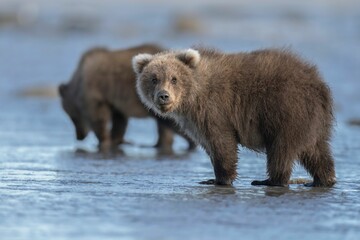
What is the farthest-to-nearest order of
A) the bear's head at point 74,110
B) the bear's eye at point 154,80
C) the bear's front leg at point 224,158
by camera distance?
the bear's head at point 74,110 → the bear's eye at point 154,80 → the bear's front leg at point 224,158

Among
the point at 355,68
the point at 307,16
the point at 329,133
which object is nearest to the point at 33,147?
the point at 329,133

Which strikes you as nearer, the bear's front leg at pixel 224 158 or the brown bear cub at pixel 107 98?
the bear's front leg at pixel 224 158

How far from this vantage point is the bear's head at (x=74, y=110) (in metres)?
15.2

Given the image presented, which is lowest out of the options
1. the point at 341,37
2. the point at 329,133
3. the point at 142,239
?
the point at 142,239

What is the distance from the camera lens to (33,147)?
1319 centimetres

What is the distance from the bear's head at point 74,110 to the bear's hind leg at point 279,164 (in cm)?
601

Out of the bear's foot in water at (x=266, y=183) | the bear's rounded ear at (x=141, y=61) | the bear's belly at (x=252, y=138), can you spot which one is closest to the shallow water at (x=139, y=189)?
the bear's foot in water at (x=266, y=183)

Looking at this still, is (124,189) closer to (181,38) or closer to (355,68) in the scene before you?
(355,68)

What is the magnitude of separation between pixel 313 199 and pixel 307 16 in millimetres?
47735

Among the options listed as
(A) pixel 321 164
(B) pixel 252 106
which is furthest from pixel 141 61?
(A) pixel 321 164

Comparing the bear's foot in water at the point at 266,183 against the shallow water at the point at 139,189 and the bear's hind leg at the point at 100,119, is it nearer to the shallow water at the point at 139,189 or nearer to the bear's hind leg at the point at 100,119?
the shallow water at the point at 139,189

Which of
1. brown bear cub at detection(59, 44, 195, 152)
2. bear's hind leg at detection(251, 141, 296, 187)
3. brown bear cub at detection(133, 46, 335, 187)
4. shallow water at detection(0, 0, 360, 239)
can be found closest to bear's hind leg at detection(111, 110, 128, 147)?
brown bear cub at detection(59, 44, 195, 152)

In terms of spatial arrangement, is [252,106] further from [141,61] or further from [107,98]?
[107,98]

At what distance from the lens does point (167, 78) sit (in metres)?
9.88
